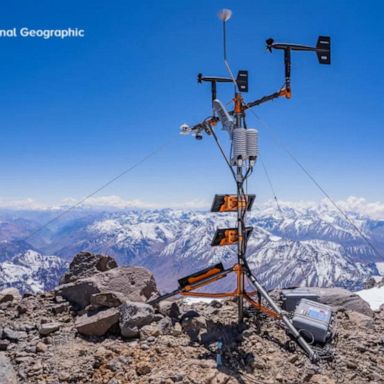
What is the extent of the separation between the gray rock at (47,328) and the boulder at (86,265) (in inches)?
120

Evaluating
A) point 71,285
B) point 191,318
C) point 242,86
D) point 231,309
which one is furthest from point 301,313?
point 71,285

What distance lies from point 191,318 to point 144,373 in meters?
1.83

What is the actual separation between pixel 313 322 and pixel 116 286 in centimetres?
481

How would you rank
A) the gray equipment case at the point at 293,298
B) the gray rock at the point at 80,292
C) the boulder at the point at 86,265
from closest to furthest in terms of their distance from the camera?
the gray rock at the point at 80,292, the gray equipment case at the point at 293,298, the boulder at the point at 86,265

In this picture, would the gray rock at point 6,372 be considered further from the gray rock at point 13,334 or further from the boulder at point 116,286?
the boulder at point 116,286

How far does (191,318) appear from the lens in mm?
6961

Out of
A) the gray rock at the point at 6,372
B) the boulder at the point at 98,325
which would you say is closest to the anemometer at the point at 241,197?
the boulder at the point at 98,325

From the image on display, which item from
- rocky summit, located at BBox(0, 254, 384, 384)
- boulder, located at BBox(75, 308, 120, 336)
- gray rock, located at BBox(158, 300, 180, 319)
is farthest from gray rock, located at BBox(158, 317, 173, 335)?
boulder, located at BBox(75, 308, 120, 336)

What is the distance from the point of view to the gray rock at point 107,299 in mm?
7281

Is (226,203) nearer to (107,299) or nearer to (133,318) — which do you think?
(133,318)

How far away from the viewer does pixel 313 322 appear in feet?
21.9

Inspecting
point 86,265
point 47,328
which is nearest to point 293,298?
point 47,328

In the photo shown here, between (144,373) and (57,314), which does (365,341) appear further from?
(57,314)

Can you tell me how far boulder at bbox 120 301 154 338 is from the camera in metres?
6.38
